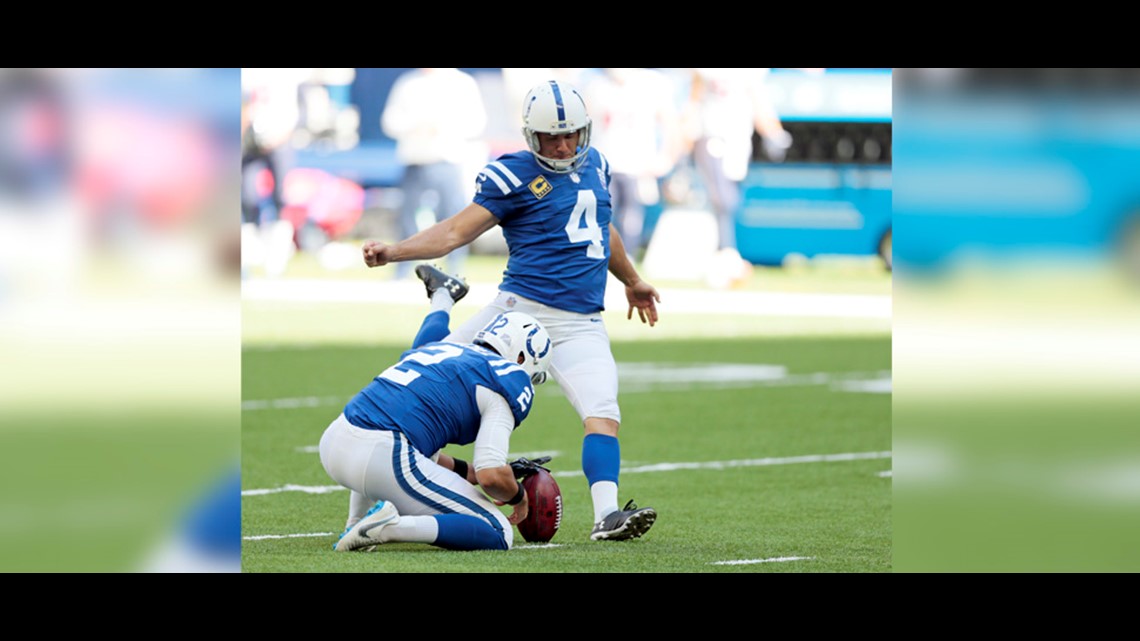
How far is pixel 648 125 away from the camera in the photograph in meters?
22.2

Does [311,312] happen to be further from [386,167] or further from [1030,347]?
[1030,347]

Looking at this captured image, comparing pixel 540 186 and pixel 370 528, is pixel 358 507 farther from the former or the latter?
pixel 540 186

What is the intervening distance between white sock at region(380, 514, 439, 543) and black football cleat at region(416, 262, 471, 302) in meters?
1.36

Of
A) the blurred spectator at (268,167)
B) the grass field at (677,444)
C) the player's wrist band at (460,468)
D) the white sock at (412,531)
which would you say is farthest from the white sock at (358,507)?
the blurred spectator at (268,167)

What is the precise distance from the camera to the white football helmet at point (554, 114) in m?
6.64

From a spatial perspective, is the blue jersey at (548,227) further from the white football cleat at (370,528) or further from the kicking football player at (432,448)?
the white football cleat at (370,528)

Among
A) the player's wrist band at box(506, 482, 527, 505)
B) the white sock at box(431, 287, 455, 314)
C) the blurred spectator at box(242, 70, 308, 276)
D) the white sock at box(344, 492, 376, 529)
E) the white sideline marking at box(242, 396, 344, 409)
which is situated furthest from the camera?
the blurred spectator at box(242, 70, 308, 276)

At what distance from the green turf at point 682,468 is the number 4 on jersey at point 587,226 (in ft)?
3.79

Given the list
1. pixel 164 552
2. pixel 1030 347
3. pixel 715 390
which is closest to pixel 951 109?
pixel 1030 347

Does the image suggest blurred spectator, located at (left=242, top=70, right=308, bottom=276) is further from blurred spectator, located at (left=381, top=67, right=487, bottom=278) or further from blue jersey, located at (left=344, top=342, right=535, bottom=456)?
blue jersey, located at (left=344, top=342, right=535, bottom=456)

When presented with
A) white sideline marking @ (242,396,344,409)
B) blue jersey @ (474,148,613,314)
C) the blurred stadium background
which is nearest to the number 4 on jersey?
blue jersey @ (474,148,613,314)

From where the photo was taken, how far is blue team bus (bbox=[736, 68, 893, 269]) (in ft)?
71.3

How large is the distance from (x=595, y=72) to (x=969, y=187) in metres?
17.9

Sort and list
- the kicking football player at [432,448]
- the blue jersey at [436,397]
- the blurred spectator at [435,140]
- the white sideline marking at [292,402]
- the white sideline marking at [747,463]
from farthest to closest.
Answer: the blurred spectator at [435,140] < the white sideline marking at [292,402] < the white sideline marking at [747,463] < the blue jersey at [436,397] < the kicking football player at [432,448]
